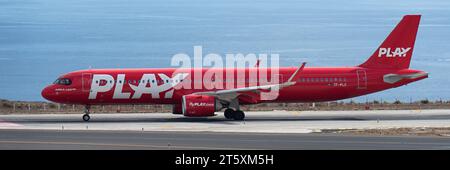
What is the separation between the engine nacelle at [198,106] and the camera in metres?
43.5

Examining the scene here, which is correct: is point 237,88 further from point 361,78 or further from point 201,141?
point 201,141

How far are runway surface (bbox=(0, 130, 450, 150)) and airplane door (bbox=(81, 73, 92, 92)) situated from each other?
10.8 m

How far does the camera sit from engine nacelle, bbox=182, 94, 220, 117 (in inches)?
1713

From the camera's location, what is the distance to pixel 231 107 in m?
44.9

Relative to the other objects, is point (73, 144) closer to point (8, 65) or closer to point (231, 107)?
point (231, 107)

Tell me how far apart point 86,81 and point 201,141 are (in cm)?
1682

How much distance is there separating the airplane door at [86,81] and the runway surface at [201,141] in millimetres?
10758

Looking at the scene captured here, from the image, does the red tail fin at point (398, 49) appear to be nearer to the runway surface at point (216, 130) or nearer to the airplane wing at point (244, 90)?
the runway surface at point (216, 130)

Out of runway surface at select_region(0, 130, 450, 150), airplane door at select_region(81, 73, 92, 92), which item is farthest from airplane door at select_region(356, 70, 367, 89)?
airplane door at select_region(81, 73, 92, 92)

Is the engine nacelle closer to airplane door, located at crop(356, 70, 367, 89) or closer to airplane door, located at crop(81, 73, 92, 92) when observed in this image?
airplane door, located at crop(81, 73, 92, 92)
